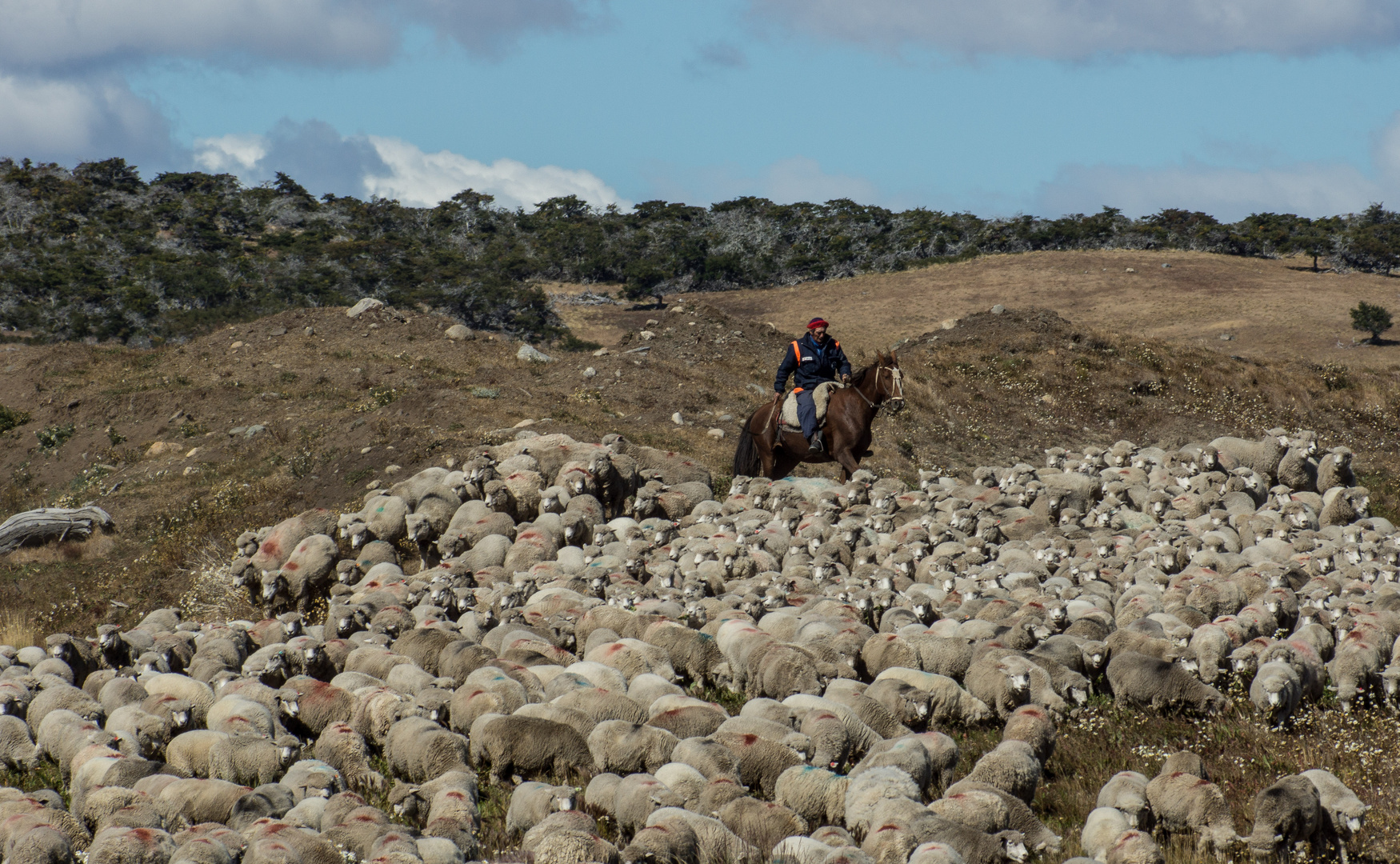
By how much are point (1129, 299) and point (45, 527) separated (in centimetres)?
4571

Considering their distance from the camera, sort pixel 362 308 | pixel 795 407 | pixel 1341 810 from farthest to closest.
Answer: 1. pixel 362 308
2. pixel 795 407
3. pixel 1341 810

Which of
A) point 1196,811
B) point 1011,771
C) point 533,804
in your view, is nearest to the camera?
point 1196,811

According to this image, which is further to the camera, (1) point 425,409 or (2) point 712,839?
(1) point 425,409

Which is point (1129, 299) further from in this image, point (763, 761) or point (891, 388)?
point (763, 761)

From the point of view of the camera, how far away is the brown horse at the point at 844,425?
18234 mm

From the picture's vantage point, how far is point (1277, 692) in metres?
8.48

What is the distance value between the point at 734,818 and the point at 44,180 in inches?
3125

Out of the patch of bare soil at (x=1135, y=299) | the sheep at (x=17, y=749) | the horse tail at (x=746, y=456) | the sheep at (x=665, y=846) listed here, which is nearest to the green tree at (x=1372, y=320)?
the patch of bare soil at (x=1135, y=299)

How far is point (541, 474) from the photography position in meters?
16.3

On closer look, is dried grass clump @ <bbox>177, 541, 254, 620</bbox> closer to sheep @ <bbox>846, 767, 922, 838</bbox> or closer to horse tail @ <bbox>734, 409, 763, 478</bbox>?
horse tail @ <bbox>734, 409, 763, 478</bbox>

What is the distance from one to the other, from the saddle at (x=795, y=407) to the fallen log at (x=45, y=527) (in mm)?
11280

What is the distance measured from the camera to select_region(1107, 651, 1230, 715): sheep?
8.92 meters

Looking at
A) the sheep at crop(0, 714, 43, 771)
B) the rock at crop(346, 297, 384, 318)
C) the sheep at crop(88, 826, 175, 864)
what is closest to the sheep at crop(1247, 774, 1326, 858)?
the sheep at crop(88, 826, 175, 864)

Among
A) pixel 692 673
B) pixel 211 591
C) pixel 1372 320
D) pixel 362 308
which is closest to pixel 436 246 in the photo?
pixel 362 308
